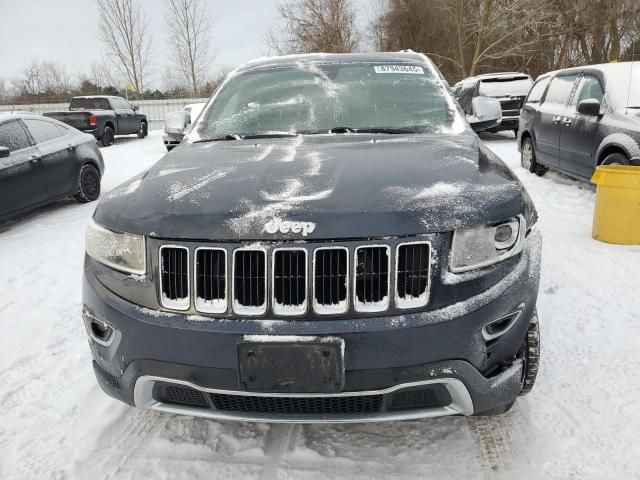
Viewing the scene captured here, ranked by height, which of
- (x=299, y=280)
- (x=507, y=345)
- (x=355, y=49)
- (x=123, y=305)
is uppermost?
(x=355, y=49)

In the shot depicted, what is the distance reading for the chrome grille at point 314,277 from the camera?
6.07 feet

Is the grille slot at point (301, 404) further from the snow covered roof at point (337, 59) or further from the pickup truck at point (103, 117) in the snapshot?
the pickup truck at point (103, 117)

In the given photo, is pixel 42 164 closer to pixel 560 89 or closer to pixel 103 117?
pixel 560 89

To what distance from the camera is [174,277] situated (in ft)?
6.43

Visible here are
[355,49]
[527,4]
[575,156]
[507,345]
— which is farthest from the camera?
[355,49]

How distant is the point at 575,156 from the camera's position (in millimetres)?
7148

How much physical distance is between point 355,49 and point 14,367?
3088 centimetres

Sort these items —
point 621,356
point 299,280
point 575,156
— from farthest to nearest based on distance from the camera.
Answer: point 575,156 → point 621,356 → point 299,280

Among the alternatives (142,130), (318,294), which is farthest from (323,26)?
(318,294)

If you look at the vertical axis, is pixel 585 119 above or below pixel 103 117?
above

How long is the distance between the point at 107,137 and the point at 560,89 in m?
14.5

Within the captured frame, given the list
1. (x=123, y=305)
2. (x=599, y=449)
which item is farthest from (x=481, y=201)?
(x=123, y=305)

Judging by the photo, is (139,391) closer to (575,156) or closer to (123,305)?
(123,305)

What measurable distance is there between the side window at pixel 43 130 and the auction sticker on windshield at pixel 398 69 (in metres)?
5.40
